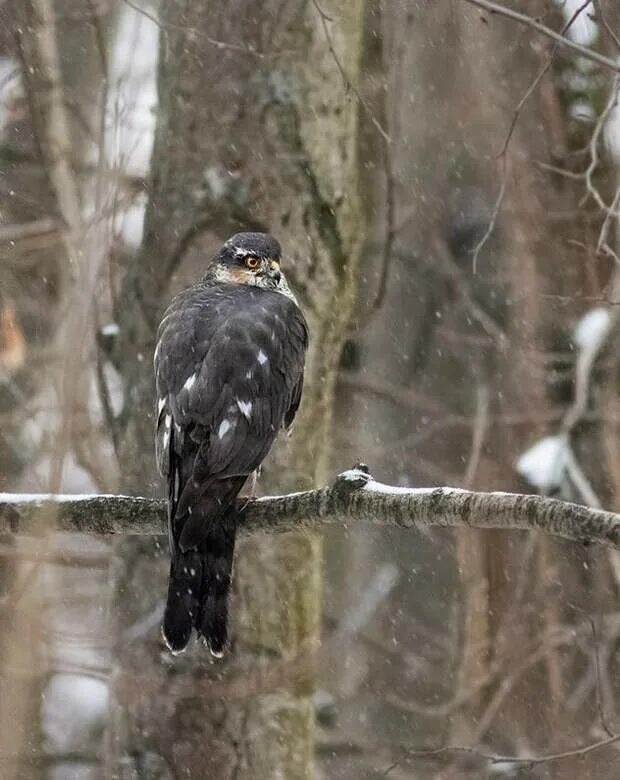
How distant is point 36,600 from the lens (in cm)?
232

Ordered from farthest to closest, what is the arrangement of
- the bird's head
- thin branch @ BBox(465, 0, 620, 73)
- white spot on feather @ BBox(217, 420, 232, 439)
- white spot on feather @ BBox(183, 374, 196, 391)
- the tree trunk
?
the tree trunk
the bird's head
white spot on feather @ BBox(183, 374, 196, 391)
white spot on feather @ BBox(217, 420, 232, 439)
thin branch @ BBox(465, 0, 620, 73)

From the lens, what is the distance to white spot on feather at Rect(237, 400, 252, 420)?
380 cm

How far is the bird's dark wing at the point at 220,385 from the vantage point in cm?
365

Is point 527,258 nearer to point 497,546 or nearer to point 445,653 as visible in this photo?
point 497,546

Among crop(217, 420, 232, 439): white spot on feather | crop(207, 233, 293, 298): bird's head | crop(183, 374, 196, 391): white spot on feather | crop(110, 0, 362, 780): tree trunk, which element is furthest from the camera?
crop(110, 0, 362, 780): tree trunk

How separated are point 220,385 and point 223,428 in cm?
16

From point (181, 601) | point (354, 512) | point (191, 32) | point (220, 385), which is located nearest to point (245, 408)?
point (220, 385)

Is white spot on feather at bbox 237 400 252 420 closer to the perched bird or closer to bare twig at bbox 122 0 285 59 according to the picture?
the perched bird

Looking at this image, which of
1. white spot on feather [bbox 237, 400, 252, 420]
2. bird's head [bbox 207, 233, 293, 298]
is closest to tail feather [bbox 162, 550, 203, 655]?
white spot on feather [bbox 237, 400, 252, 420]

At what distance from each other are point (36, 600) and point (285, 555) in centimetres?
249

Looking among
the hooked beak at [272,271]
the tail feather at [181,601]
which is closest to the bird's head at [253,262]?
the hooked beak at [272,271]

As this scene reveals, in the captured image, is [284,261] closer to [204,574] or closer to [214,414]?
[214,414]

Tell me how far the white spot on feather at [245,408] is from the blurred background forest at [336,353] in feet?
1.73

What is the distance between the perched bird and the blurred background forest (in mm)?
376
